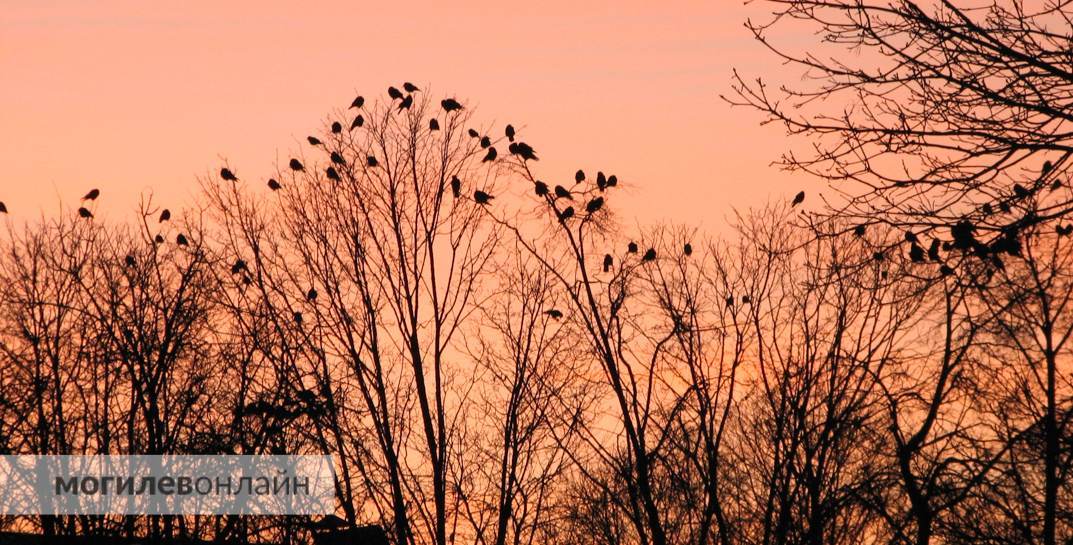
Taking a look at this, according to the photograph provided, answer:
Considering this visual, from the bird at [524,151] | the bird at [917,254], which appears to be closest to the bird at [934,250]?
the bird at [917,254]

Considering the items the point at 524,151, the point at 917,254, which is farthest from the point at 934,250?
the point at 524,151

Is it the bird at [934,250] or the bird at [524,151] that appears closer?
the bird at [934,250]

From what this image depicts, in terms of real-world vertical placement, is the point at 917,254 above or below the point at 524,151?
below

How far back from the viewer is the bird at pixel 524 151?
1697cm

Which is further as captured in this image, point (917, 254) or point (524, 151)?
point (524, 151)

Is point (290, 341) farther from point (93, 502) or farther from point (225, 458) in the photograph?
point (93, 502)

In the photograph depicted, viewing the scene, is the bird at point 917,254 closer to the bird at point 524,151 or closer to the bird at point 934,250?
the bird at point 934,250

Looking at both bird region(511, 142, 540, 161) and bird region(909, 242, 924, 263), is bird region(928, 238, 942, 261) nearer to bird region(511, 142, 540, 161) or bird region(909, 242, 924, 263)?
bird region(909, 242, 924, 263)

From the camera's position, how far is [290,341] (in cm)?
1839

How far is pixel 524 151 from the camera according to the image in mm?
16984

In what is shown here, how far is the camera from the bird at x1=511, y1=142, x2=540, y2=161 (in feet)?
55.7

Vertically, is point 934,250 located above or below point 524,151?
below

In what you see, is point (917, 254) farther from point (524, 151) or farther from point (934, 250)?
point (524, 151)

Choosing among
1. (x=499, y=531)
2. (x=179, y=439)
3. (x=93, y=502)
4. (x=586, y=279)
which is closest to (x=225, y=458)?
(x=179, y=439)
